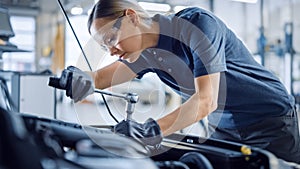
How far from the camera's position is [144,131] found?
872 mm

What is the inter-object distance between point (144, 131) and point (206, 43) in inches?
13.4

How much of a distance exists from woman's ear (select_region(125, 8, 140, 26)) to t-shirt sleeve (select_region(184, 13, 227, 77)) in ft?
0.50

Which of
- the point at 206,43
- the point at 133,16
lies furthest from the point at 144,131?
the point at 133,16

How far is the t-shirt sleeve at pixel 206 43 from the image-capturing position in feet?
3.53

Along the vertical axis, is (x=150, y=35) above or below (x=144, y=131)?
above

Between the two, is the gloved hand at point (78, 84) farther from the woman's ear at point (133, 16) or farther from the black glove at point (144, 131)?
the woman's ear at point (133, 16)

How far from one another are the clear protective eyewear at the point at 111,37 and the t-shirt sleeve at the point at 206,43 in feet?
0.64

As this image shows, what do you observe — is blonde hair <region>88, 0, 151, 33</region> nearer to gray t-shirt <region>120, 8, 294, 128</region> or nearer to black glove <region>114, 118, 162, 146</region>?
gray t-shirt <region>120, 8, 294, 128</region>

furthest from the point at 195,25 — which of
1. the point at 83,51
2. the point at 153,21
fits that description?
the point at 83,51

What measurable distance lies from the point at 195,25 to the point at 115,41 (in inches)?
9.2

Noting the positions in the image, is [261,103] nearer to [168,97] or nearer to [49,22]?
[168,97]

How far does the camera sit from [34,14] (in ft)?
34.5

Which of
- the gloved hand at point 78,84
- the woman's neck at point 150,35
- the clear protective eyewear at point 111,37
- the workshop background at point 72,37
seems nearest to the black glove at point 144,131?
the gloved hand at point 78,84

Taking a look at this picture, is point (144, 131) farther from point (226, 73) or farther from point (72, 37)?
point (72, 37)
